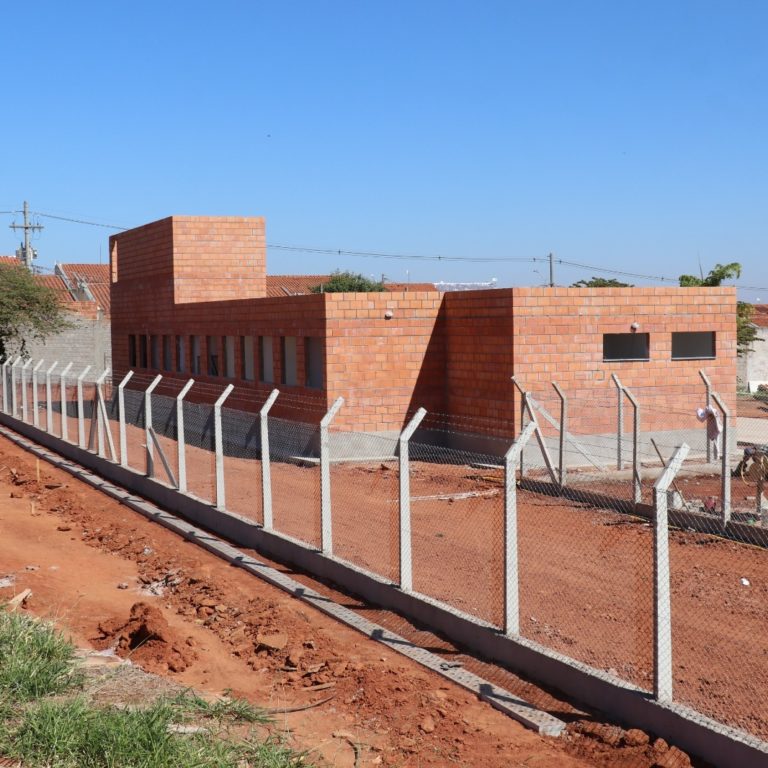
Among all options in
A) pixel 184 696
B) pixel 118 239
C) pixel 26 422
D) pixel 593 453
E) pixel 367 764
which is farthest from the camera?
pixel 118 239

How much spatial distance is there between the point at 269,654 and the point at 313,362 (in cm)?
1383

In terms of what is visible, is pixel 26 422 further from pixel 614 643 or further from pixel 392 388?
pixel 614 643

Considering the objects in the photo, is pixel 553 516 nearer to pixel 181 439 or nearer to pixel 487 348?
pixel 181 439

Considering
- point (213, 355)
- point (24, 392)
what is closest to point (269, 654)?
point (24, 392)

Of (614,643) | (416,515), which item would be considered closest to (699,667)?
(614,643)

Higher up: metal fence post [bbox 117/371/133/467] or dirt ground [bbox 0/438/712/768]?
metal fence post [bbox 117/371/133/467]

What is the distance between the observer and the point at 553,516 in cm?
1445

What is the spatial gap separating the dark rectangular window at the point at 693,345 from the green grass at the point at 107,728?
16.1m

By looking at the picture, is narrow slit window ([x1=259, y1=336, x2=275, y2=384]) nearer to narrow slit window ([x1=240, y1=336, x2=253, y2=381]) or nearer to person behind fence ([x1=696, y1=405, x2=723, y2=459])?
narrow slit window ([x1=240, y1=336, x2=253, y2=381])

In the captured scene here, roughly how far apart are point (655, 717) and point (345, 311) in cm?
1521

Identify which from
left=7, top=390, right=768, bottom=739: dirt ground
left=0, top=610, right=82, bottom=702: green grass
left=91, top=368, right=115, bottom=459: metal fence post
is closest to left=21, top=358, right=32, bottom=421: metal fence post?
left=91, top=368, right=115, bottom=459: metal fence post

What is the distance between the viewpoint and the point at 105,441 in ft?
63.9

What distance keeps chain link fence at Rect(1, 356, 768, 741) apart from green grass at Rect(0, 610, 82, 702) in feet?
10.2

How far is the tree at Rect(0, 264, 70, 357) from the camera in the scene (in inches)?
1449
